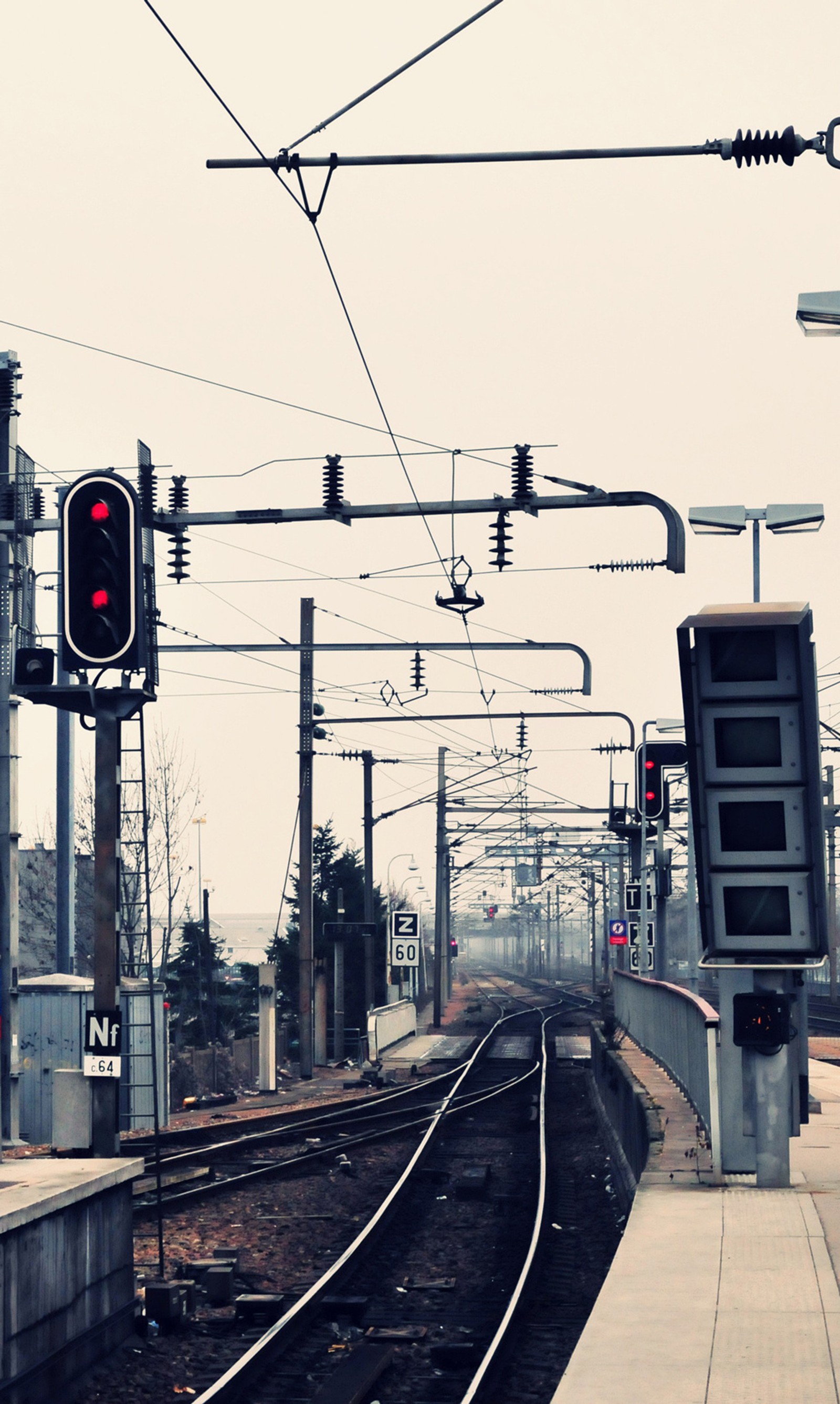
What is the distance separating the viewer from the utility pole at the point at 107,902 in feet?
38.4

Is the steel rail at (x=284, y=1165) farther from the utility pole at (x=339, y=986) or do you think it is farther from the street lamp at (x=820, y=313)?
the utility pole at (x=339, y=986)

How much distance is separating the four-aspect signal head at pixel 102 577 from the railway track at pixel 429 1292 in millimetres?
4809

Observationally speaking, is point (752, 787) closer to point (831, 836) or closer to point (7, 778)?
point (7, 778)

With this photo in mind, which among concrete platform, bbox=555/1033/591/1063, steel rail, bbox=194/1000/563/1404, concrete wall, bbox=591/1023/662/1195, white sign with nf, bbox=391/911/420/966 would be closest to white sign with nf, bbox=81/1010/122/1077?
steel rail, bbox=194/1000/563/1404

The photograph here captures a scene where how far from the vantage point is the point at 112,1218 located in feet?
35.4

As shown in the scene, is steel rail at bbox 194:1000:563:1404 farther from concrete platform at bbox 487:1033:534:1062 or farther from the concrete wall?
concrete platform at bbox 487:1033:534:1062

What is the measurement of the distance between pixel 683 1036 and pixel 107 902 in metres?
8.53

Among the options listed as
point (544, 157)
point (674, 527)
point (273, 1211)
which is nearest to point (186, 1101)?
point (273, 1211)

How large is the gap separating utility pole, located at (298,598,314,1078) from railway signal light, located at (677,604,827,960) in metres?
19.9

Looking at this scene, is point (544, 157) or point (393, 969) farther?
point (393, 969)

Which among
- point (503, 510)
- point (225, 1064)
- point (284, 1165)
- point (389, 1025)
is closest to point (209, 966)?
point (225, 1064)

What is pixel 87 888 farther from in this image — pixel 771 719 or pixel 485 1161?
pixel 771 719

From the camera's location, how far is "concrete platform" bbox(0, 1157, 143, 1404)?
8.84 metres

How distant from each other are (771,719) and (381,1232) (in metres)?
6.78
